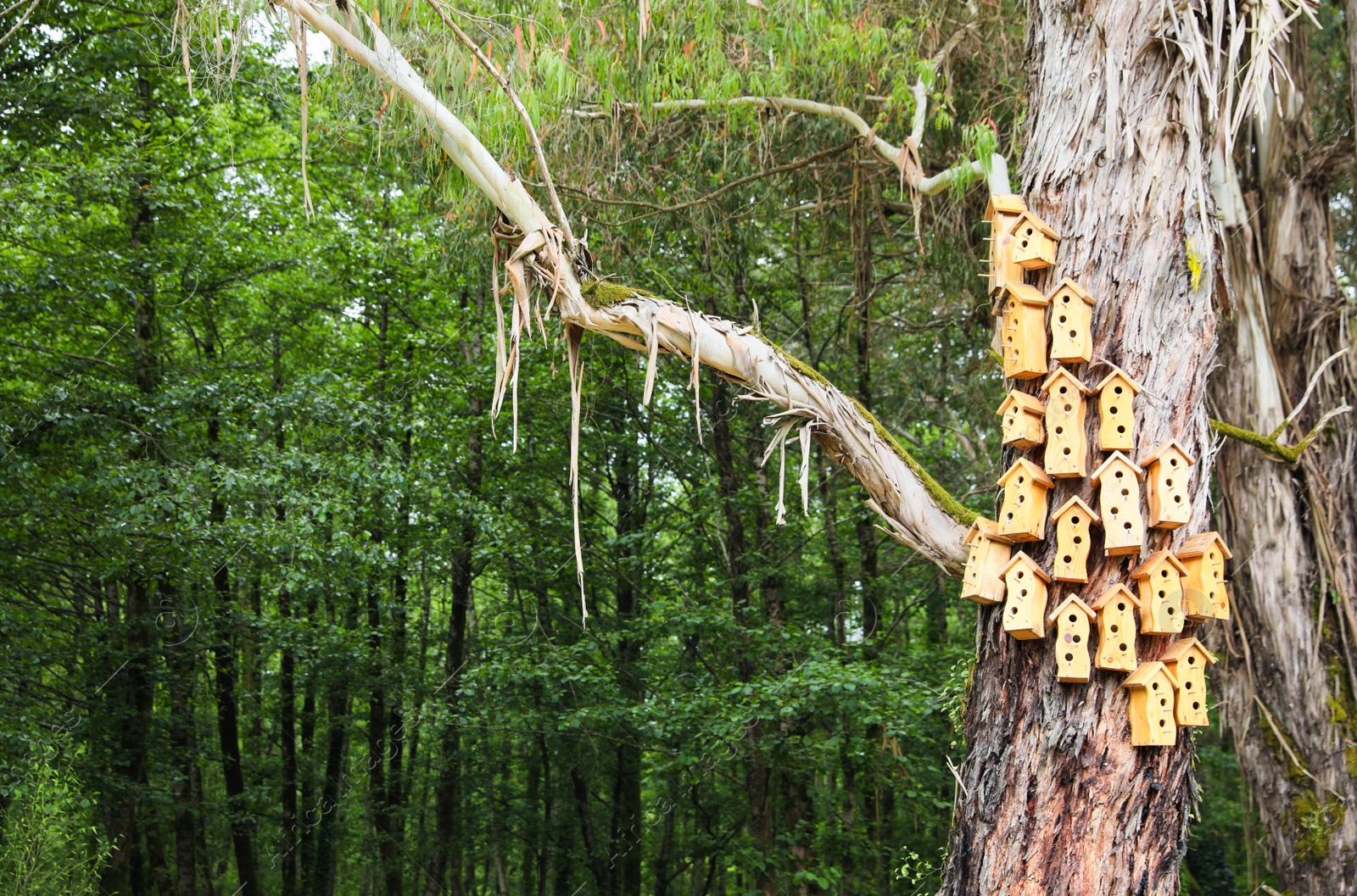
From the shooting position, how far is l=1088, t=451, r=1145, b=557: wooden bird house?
221 cm

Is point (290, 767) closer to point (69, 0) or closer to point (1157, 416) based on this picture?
point (69, 0)

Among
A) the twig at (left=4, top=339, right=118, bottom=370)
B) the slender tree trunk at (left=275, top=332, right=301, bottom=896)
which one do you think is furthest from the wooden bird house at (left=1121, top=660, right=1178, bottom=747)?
the slender tree trunk at (left=275, top=332, right=301, bottom=896)

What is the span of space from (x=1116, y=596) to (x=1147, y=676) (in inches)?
6.9

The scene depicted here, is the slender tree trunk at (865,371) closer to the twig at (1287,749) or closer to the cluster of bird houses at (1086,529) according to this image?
the twig at (1287,749)

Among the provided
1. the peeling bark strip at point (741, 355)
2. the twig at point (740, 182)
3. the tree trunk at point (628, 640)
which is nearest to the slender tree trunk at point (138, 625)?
the twig at point (740, 182)

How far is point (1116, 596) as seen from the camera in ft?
7.25

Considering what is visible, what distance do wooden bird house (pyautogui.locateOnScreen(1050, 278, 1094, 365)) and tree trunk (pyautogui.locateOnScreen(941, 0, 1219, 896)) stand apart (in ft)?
0.13

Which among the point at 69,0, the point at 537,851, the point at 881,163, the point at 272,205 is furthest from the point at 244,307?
the point at 537,851

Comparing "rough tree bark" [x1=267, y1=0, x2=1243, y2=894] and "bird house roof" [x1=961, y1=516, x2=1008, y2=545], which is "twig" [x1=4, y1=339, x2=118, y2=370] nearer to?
"rough tree bark" [x1=267, y1=0, x2=1243, y2=894]

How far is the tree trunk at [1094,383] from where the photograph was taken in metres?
2.21

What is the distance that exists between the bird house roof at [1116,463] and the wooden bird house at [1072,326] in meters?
0.24

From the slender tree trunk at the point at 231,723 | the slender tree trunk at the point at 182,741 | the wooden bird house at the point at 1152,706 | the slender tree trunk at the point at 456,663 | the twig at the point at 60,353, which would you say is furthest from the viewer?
the slender tree trunk at the point at 456,663

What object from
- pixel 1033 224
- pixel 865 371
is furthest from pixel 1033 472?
pixel 865 371

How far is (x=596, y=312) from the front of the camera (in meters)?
2.63
